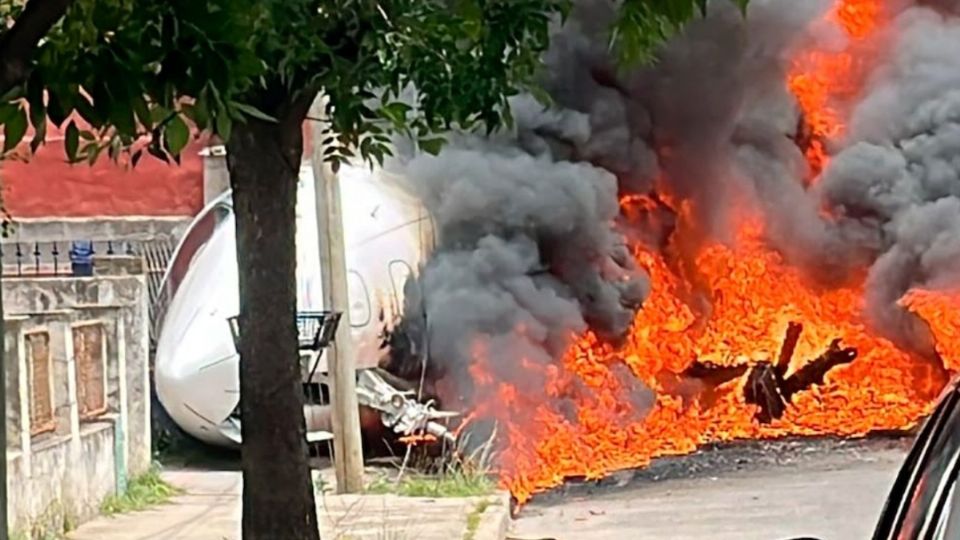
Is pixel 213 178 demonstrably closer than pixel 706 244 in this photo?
No

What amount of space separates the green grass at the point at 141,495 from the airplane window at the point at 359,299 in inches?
49.8

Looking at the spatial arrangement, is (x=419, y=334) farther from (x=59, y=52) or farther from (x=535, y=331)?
(x=59, y=52)

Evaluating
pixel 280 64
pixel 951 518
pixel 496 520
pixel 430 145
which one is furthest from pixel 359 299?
pixel 951 518

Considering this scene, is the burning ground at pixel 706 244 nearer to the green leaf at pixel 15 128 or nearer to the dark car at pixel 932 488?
the dark car at pixel 932 488

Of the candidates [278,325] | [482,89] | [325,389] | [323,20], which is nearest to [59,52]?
[323,20]

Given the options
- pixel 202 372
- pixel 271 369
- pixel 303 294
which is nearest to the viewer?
pixel 271 369

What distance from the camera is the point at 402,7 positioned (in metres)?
3.44

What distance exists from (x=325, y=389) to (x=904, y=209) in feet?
10.6

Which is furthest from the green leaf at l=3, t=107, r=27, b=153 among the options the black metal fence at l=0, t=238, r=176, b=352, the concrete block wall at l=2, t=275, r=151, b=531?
the black metal fence at l=0, t=238, r=176, b=352

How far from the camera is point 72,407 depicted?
21.3 ft

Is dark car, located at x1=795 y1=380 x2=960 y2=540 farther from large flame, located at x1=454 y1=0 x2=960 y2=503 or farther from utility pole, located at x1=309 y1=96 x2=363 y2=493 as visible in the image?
large flame, located at x1=454 y1=0 x2=960 y2=503

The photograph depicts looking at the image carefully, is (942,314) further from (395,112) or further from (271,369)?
(395,112)

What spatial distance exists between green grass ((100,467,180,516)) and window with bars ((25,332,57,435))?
0.65 m

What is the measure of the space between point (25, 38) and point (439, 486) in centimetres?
536
